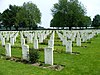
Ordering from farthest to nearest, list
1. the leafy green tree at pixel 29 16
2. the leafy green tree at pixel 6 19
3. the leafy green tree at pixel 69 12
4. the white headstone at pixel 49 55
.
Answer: the leafy green tree at pixel 6 19, the leafy green tree at pixel 29 16, the leafy green tree at pixel 69 12, the white headstone at pixel 49 55

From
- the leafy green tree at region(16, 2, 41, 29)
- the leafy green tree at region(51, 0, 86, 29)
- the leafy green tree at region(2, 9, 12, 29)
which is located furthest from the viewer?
the leafy green tree at region(2, 9, 12, 29)

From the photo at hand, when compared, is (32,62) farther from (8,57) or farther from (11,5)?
(11,5)

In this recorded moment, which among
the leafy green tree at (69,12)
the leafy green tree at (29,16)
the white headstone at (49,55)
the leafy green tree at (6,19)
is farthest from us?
the leafy green tree at (6,19)

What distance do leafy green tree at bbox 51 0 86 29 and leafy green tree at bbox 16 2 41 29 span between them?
11541 millimetres

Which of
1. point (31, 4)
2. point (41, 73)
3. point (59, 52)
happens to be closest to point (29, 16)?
point (31, 4)

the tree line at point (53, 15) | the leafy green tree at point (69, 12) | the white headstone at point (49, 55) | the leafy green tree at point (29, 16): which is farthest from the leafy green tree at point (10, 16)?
the white headstone at point (49, 55)

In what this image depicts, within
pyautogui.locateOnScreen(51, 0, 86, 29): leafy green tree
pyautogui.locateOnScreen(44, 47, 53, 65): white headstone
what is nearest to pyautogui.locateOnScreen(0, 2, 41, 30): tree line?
pyautogui.locateOnScreen(51, 0, 86, 29): leafy green tree

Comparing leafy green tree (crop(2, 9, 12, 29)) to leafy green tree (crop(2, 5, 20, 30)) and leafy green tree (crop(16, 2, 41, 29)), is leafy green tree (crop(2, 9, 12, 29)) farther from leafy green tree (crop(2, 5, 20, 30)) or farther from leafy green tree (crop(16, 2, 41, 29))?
leafy green tree (crop(16, 2, 41, 29))

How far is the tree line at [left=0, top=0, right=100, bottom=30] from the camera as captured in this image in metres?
75.1

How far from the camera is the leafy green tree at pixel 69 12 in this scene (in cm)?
7469

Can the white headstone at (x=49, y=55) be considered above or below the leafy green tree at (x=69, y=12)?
below

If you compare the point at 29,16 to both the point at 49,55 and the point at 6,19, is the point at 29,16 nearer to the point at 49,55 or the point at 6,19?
the point at 6,19

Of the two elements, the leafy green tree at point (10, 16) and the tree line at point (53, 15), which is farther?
the leafy green tree at point (10, 16)

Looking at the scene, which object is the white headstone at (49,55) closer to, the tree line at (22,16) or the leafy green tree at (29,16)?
the tree line at (22,16)
